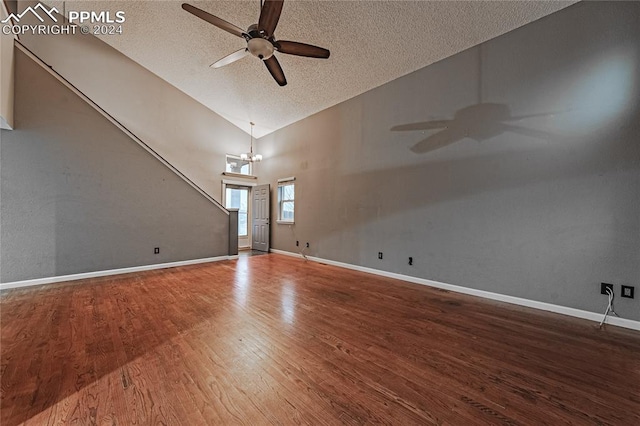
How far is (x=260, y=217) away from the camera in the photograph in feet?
24.7

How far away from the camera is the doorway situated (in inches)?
309

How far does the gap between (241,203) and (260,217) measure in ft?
3.52

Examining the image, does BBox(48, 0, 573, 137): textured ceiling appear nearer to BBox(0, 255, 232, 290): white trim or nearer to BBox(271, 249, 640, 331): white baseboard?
BBox(271, 249, 640, 331): white baseboard

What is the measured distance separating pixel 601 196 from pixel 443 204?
1607mm

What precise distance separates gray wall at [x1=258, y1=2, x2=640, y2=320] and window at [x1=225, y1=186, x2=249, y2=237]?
179 inches

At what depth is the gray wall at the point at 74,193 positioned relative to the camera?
11.4 feet

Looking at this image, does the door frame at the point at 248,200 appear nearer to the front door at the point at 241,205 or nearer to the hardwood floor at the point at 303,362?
the front door at the point at 241,205

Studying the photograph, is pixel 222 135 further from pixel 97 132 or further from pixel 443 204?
pixel 443 204

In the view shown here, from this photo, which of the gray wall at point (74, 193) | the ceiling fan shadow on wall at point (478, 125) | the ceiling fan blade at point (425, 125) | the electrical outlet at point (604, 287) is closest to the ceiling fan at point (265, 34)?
the ceiling fan blade at point (425, 125)

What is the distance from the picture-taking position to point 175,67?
5555 millimetres

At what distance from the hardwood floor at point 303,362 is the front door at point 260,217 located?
4070mm

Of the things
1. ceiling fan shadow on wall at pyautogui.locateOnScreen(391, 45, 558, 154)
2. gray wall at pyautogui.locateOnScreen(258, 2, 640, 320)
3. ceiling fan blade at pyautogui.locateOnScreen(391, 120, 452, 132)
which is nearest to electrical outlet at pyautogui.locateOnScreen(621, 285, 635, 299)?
gray wall at pyautogui.locateOnScreen(258, 2, 640, 320)

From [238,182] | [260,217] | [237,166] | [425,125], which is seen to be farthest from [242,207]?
[425,125]

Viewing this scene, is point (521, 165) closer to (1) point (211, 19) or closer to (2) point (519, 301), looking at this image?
(2) point (519, 301)
